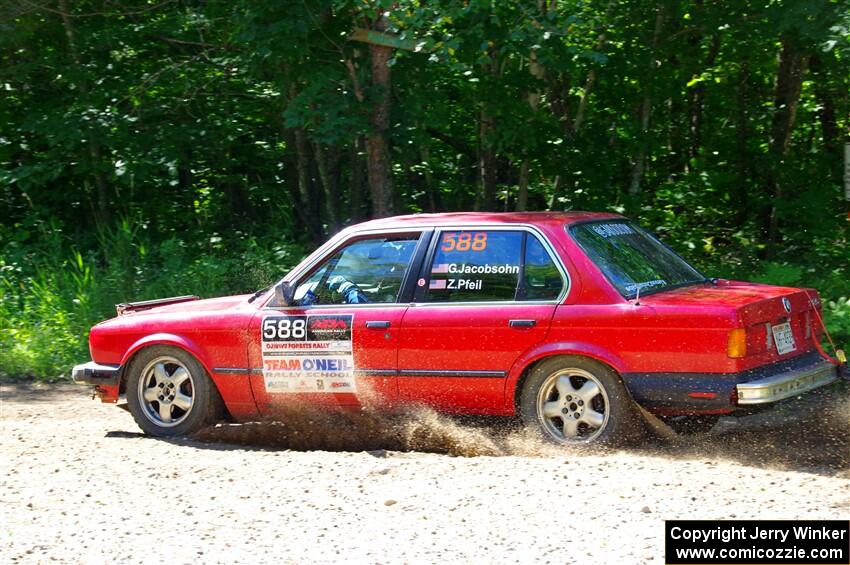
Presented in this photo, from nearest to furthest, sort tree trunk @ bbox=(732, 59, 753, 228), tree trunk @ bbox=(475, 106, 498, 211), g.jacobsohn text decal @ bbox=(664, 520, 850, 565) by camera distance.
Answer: g.jacobsohn text decal @ bbox=(664, 520, 850, 565)
tree trunk @ bbox=(732, 59, 753, 228)
tree trunk @ bbox=(475, 106, 498, 211)

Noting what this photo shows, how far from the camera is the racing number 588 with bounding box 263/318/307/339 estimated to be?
23.9 feet

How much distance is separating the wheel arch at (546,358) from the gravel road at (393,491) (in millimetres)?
303

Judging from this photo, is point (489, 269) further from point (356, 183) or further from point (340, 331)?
point (356, 183)

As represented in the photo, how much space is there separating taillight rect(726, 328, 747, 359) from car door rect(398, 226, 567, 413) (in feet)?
3.50

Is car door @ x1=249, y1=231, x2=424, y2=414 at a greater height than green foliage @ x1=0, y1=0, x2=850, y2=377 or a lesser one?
lesser

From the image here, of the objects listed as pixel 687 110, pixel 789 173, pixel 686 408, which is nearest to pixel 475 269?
pixel 686 408

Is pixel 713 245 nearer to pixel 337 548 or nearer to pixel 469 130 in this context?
pixel 469 130

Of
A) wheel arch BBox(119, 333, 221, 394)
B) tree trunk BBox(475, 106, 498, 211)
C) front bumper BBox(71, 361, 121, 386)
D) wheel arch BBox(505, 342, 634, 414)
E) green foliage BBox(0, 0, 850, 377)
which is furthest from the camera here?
tree trunk BBox(475, 106, 498, 211)

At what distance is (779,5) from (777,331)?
5.61 metres

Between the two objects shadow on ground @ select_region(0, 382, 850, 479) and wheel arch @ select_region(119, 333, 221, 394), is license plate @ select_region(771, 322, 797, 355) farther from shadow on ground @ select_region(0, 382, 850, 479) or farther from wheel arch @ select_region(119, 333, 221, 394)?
wheel arch @ select_region(119, 333, 221, 394)

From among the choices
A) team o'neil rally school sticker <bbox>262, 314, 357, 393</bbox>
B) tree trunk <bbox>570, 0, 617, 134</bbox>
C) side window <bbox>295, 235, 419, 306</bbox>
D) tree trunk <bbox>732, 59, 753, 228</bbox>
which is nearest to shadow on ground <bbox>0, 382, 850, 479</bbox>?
team o'neil rally school sticker <bbox>262, 314, 357, 393</bbox>

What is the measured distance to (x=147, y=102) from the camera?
14664 millimetres

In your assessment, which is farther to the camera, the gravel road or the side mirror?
the side mirror

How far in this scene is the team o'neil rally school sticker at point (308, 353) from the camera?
7.15 metres
